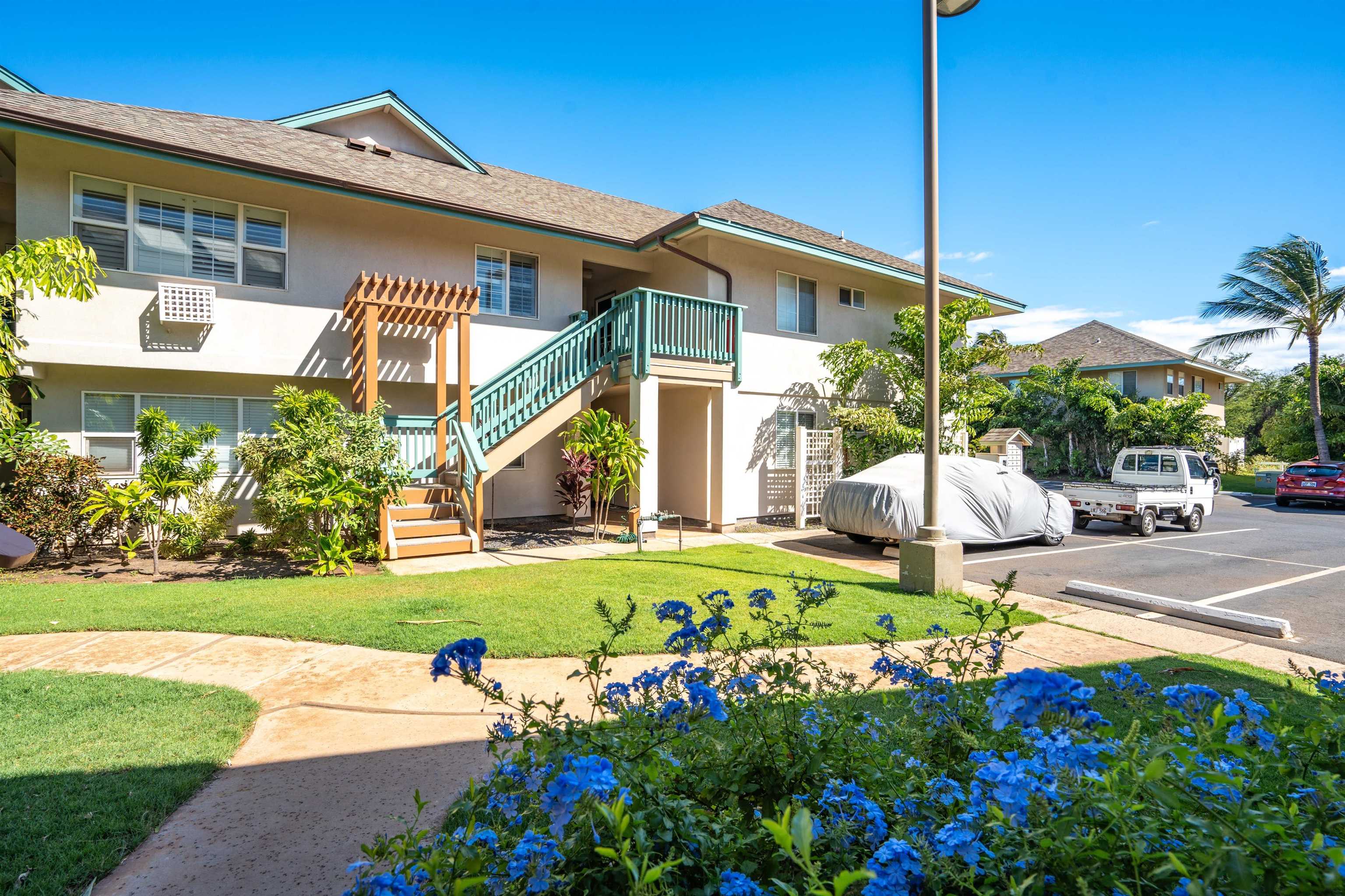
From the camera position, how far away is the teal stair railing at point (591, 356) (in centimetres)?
1163

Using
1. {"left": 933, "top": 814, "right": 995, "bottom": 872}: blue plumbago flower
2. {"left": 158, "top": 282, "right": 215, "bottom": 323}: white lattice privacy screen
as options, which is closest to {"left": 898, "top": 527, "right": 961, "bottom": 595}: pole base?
{"left": 933, "top": 814, "right": 995, "bottom": 872}: blue plumbago flower

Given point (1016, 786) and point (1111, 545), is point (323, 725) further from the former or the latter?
point (1111, 545)

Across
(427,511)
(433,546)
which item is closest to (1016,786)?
(433,546)

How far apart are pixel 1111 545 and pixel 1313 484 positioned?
15768 millimetres

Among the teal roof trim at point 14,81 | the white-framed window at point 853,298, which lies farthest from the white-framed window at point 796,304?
the teal roof trim at point 14,81

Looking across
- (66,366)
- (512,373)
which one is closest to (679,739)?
(512,373)

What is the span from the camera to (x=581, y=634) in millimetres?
6047

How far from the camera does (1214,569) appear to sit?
34.4 ft

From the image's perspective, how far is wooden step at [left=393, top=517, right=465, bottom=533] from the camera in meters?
10.3

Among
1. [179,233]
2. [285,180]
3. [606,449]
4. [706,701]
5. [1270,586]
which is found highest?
[285,180]

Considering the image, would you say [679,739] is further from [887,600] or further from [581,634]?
[887,600]

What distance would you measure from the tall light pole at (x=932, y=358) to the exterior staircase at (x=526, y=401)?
5.66 meters

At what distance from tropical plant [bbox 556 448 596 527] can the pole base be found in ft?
21.4

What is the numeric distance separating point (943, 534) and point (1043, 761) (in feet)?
21.8
